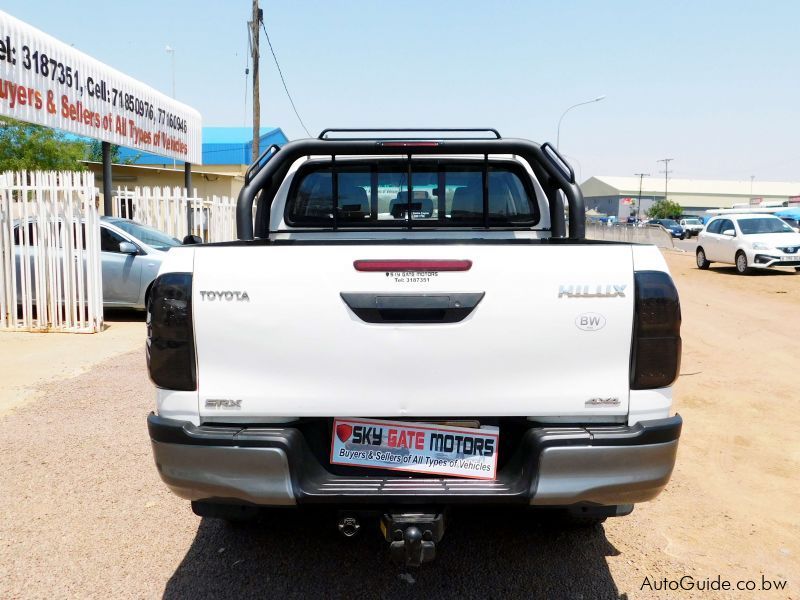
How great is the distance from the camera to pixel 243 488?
2.57m

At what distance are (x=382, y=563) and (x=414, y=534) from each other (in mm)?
875

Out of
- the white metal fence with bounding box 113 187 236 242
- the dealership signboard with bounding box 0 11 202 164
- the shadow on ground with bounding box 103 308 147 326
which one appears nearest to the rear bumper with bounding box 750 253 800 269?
the white metal fence with bounding box 113 187 236 242

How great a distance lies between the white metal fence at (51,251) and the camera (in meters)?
9.12

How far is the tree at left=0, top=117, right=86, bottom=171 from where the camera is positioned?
91.9 feet

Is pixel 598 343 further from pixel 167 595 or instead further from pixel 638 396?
pixel 167 595

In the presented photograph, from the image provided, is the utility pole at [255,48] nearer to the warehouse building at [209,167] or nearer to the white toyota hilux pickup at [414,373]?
the warehouse building at [209,167]

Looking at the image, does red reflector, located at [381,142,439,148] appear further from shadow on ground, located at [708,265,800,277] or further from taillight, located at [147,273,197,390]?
shadow on ground, located at [708,265,800,277]

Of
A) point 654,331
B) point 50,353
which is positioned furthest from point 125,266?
point 654,331

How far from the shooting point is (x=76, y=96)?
13.2 m

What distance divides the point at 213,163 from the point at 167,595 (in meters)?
35.8

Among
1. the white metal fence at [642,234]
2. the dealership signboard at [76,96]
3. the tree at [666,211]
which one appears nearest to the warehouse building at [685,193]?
the tree at [666,211]

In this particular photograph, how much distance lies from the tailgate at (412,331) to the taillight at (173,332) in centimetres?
4

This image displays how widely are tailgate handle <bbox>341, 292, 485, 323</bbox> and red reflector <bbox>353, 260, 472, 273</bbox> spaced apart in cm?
10

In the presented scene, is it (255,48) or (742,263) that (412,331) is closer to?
(742,263)
